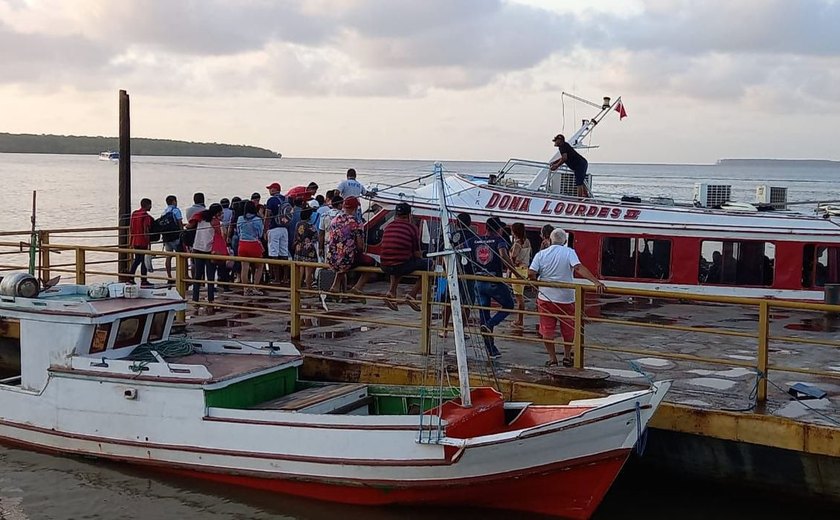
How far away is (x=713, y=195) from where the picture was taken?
19.5m

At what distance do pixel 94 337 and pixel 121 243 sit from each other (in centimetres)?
1195

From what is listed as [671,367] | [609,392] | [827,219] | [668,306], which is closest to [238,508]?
[609,392]

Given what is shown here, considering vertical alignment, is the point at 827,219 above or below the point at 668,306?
above

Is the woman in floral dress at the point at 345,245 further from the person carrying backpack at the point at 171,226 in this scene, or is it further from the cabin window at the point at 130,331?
the person carrying backpack at the point at 171,226

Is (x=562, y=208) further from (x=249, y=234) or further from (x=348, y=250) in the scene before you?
(x=348, y=250)

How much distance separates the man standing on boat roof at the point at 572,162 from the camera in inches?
700

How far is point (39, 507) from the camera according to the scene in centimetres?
1022

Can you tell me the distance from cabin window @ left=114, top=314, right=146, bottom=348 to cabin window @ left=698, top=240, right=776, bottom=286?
9960 mm

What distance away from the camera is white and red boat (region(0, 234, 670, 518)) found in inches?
Answer: 356

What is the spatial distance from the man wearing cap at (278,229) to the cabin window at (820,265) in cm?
897

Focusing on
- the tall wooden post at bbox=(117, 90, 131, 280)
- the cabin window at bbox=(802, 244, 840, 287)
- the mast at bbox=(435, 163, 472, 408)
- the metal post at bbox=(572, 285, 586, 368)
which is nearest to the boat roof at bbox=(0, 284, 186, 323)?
the mast at bbox=(435, 163, 472, 408)

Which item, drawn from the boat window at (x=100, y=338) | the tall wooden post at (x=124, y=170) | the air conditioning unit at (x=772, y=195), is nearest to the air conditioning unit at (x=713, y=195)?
the air conditioning unit at (x=772, y=195)

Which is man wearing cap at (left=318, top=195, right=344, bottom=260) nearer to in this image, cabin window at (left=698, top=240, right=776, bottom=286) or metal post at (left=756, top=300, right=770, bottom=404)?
cabin window at (left=698, top=240, right=776, bottom=286)

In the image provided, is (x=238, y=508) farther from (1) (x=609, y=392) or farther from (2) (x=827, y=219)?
(2) (x=827, y=219)
